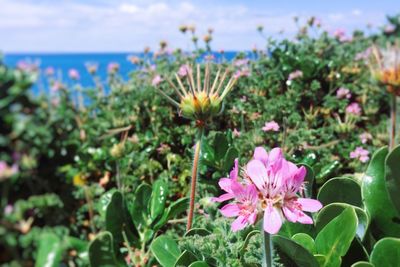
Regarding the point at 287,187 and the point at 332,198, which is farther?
the point at 332,198

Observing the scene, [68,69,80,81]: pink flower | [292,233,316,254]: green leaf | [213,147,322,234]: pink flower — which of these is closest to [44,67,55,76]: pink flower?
[68,69,80,81]: pink flower

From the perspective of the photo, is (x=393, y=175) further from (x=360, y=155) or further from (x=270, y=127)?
(x=360, y=155)

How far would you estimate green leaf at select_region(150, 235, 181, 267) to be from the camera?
62.3 inches

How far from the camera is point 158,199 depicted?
1.90 meters

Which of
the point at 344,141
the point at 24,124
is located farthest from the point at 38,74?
the point at 344,141

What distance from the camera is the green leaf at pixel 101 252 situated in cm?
142

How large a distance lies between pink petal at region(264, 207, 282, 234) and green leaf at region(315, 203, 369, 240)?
1.31 ft

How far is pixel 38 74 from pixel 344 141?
1543 millimetres

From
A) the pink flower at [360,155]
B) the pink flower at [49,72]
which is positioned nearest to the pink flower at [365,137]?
the pink flower at [360,155]

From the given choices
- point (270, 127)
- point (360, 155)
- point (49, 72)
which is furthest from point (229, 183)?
point (49, 72)

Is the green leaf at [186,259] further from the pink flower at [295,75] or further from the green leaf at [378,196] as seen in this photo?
the pink flower at [295,75]

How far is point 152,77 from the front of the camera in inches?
128

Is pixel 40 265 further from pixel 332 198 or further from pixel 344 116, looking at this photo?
pixel 344 116

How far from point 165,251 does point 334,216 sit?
456mm
